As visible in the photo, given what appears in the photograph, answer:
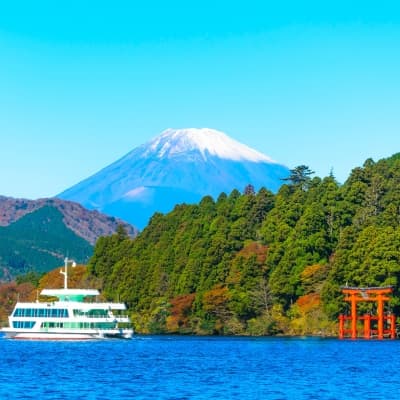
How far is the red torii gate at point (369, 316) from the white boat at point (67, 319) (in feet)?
64.8

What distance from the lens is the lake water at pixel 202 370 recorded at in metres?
59.3

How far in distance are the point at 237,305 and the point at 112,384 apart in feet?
194

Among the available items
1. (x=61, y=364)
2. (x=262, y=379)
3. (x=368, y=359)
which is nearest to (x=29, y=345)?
(x=61, y=364)

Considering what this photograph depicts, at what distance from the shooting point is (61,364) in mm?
77812

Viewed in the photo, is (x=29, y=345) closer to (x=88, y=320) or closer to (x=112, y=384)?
(x=88, y=320)

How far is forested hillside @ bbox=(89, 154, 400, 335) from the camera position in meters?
115

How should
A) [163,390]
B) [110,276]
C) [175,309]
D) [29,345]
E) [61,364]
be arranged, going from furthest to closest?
[110,276]
[175,309]
[29,345]
[61,364]
[163,390]

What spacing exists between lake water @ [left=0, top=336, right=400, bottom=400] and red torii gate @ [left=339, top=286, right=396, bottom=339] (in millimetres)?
5658

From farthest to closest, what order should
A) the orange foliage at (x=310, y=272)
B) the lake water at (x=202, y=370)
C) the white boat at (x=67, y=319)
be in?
1. the orange foliage at (x=310, y=272)
2. the white boat at (x=67, y=319)
3. the lake water at (x=202, y=370)

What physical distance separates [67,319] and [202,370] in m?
38.8

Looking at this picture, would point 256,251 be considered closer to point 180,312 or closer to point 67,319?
point 180,312

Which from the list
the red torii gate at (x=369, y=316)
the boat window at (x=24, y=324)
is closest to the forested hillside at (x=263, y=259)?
the red torii gate at (x=369, y=316)

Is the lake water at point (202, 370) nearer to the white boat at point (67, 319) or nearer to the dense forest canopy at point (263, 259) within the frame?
the white boat at point (67, 319)

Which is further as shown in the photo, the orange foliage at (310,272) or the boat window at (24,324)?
the orange foliage at (310,272)
